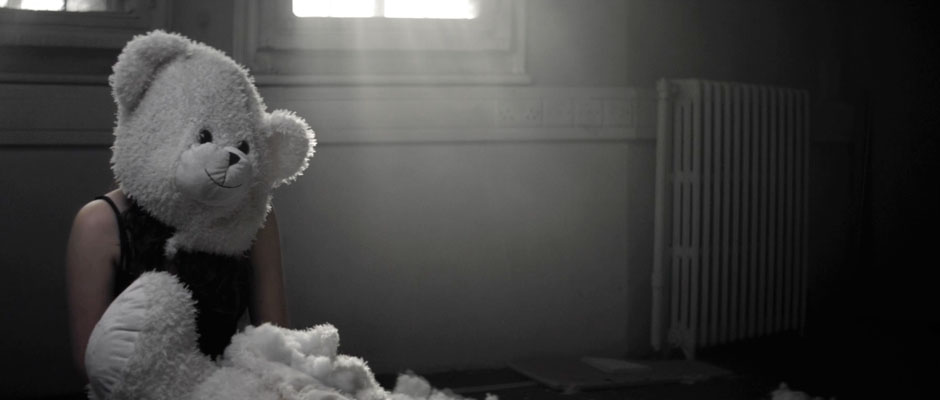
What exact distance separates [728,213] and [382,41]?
4.50 ft

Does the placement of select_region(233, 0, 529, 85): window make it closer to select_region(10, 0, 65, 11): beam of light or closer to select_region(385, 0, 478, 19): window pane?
select_region(385, 0, 478, 19): window pane

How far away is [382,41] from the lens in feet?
10.3

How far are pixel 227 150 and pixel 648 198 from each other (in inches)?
85.2

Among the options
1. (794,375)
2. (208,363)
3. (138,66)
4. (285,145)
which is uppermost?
(138,66)

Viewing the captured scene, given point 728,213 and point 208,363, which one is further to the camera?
point 728,213

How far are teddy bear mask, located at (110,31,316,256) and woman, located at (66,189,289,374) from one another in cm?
2

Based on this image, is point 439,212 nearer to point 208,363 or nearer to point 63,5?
point 63,5

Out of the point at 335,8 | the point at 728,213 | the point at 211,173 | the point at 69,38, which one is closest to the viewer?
the point at 211,173

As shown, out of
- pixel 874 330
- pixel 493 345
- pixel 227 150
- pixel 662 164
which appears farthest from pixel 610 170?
pixel 227 150

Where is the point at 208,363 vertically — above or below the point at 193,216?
below

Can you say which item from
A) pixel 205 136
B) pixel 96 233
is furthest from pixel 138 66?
pixel 96 233

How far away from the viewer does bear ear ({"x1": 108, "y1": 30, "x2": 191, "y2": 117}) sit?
5.52ft

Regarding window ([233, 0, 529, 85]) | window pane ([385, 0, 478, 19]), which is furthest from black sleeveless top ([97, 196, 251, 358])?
window pane ([385, 0, 478, 19])

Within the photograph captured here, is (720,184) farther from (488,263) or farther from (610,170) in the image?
(488,263)
